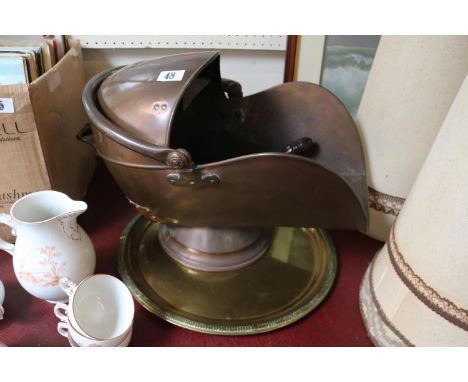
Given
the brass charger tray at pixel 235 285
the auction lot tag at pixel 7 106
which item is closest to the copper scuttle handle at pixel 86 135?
the auction lot tag at pixel 7 106

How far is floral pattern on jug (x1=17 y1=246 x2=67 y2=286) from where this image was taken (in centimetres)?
56

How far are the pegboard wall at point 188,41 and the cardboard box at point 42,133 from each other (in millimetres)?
53

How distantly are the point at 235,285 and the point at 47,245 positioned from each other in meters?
0.31

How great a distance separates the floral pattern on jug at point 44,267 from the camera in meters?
0.56

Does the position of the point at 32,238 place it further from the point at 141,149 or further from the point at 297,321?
the point at 297,321

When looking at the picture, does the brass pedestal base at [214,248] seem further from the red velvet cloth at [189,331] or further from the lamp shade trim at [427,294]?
the lamp shade trim at [427,294]

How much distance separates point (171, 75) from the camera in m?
0.58

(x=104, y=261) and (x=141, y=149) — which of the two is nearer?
(x=141, y=149)

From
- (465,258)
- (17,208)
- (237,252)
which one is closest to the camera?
(465,258)

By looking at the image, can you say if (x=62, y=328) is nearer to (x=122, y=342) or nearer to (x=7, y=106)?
(x=122, y=342)

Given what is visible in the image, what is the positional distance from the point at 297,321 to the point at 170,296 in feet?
0.71

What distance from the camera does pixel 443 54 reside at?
23.1 inches

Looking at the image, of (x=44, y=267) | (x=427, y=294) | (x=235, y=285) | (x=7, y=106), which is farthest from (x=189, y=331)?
(x=7, y=106)

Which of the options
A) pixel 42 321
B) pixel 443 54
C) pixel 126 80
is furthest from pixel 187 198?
pixel 443 54
